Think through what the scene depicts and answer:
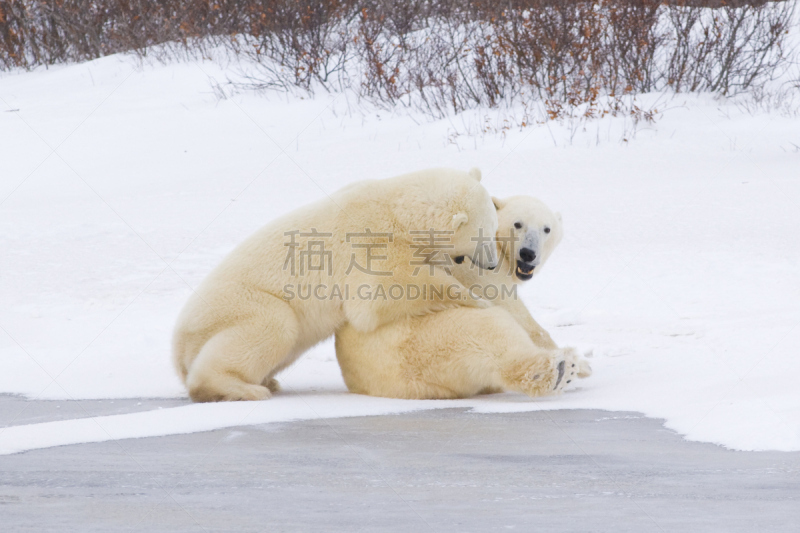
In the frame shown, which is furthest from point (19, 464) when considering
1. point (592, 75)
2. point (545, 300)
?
point (592, 75)

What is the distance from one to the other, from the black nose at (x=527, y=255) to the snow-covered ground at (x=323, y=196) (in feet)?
1.71

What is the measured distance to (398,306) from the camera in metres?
2.98

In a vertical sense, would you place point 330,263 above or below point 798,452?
above

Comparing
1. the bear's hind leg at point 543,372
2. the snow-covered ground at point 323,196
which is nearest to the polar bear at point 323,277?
the snow-covered ground at point 323,196

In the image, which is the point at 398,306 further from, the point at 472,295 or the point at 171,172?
the point at 171,172

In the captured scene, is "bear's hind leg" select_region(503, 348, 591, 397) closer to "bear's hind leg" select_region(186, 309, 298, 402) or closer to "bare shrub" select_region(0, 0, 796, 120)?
"bear's hind leg" select_region(186, 309, 298, 402)

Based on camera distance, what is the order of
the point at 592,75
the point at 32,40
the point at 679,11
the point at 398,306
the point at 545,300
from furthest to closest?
the point at 32,40 < the point at 679,11 < the point at 592,75 < the point at 545,300 < the point at 398,306

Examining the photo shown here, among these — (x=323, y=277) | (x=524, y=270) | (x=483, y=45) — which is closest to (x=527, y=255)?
(x=524, y=270)

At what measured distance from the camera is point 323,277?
3021 mm

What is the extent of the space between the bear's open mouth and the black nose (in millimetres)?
23

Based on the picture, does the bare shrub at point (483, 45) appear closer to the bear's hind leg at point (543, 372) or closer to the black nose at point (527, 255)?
the black nose at point (527, 255)

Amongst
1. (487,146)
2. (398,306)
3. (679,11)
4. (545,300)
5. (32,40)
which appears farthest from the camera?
(32,40)

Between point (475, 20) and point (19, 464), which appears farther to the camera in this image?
point (475, 20)

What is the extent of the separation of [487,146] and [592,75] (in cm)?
201
